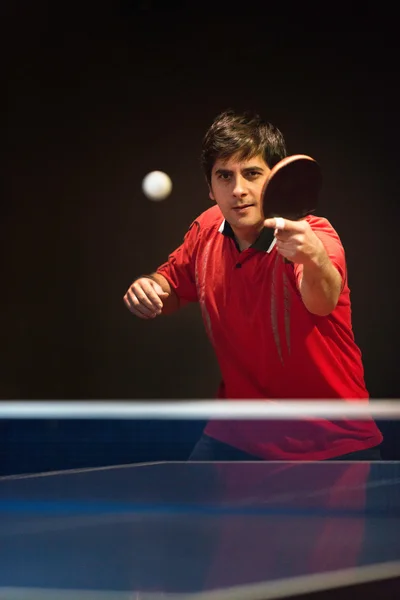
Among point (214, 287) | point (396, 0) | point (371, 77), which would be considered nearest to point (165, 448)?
point (214, 287)

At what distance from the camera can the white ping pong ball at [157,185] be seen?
2111 millimetres

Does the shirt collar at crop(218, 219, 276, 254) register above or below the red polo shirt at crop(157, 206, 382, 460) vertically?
above

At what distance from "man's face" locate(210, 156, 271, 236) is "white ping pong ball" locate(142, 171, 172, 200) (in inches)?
7.5

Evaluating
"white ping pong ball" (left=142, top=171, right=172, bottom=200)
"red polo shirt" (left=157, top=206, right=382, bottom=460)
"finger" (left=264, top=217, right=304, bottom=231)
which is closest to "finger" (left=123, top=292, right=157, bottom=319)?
"red polo shirt" (left=157, top=206, right=382, bottom=460)

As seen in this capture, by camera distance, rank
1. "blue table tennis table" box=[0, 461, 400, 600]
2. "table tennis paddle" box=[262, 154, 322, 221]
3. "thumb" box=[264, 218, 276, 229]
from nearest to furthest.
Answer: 1. "blue table tennis table" box=[0, 461, 400, 600]
2. "thumb" box=[264, 218, 276, 229]
3. "table tennis paddle" box=[262, 154, 322, 221]

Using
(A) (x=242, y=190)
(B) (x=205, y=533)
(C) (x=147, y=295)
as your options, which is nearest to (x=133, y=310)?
(C) (x=147, y=295)

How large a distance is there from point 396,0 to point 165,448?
1449 mm

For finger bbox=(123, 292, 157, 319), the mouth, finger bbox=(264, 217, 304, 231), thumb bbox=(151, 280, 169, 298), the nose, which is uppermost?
the nose

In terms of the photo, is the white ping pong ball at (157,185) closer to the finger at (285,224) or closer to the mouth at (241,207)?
the mouth at (241,207)

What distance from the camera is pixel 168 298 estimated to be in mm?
2074

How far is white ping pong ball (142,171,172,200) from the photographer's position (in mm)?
2111

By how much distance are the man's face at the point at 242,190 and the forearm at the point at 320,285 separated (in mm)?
214

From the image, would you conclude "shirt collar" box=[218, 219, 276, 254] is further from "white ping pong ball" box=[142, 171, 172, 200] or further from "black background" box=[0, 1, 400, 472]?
"white ping pong ball" box=[142, 171, 172, 200]

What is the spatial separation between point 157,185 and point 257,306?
0.47 meters
